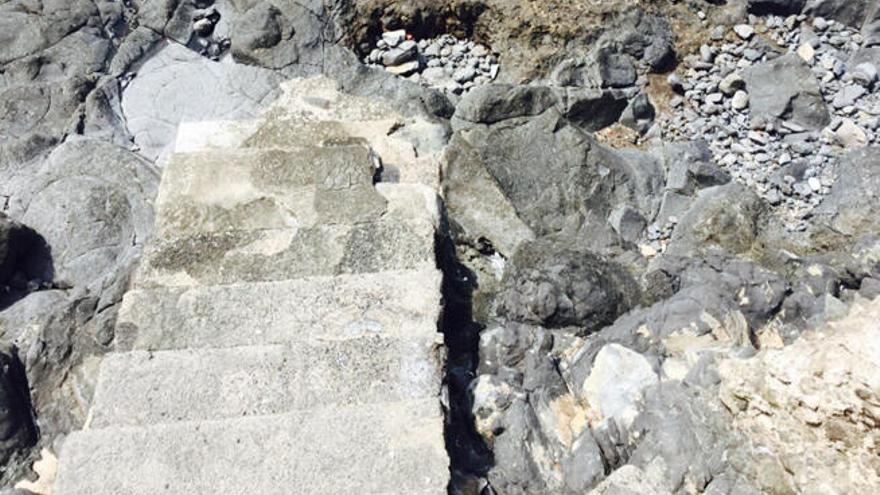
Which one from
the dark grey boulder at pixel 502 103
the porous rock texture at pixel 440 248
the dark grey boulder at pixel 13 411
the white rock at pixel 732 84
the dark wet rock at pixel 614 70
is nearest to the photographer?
the porous rock texture at pixel 440 248

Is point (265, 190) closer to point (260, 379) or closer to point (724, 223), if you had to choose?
point (260, 379)

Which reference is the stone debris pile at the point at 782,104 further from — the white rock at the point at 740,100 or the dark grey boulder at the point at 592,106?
the dark grey boulder at the point at 592,106

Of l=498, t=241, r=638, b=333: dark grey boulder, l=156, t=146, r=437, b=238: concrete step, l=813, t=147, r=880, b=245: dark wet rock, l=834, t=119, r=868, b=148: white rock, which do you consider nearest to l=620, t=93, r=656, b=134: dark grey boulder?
l=834, t=119, r=868, b=148: white rock

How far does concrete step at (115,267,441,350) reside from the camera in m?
4.88

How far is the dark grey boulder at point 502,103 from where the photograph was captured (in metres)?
7.09

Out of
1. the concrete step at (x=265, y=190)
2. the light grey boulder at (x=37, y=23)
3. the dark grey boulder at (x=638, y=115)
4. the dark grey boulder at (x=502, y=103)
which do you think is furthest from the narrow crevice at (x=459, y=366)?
the light grey boulder at (x=37, y=23)

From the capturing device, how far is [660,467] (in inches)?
166

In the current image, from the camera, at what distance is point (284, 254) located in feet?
17.9

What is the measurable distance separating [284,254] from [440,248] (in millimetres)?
1091

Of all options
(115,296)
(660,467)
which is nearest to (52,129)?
(115,296)

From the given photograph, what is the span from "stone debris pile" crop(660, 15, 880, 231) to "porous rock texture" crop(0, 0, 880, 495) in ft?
0.09

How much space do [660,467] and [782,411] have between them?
675mm

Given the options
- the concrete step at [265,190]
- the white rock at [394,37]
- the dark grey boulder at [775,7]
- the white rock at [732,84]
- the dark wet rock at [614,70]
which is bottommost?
the white rock at [394,37]

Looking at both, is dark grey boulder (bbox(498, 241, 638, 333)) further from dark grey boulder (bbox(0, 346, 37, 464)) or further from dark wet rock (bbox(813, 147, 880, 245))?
dark grey boulder (bbox(0, 346, 37, 464))
